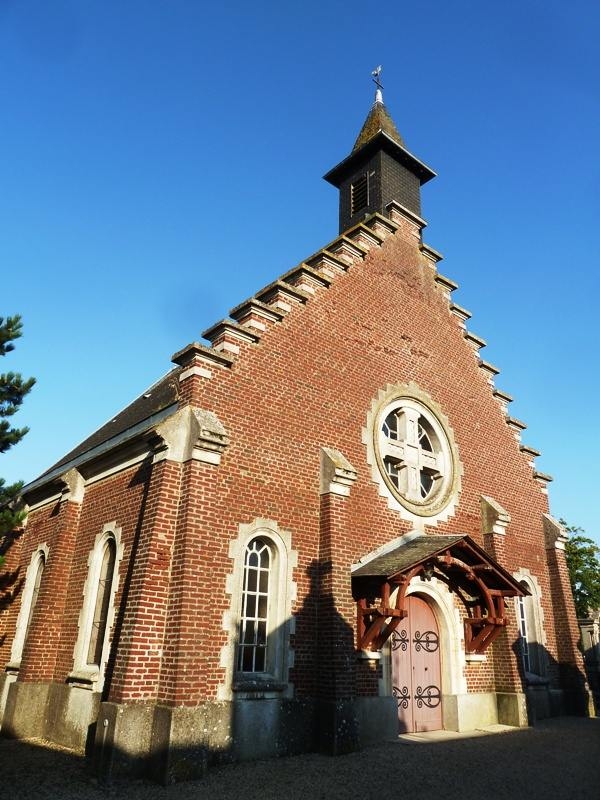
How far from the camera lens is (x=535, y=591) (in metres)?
15.9

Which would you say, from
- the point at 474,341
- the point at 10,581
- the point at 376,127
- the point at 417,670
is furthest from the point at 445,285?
the point at 10,581

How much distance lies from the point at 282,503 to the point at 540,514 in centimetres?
982

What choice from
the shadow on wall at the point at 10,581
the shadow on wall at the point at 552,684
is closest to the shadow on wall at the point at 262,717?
the shadow on wall at the point at 10,581

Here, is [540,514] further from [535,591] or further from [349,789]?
[349,789]

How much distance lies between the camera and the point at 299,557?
1078 centimetres

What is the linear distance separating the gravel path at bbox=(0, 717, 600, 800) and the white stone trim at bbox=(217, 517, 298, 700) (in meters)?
1.22

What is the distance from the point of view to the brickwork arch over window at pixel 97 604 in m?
10.8

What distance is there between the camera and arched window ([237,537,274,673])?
9.85 meters

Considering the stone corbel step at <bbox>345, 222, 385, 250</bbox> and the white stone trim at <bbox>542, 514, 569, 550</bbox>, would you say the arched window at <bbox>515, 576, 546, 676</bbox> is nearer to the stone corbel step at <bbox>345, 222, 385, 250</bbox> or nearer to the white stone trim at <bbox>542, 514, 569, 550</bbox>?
the white stone trim at <bbox>542, 514, 569, 550</bbox>

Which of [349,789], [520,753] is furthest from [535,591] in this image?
[349,789]

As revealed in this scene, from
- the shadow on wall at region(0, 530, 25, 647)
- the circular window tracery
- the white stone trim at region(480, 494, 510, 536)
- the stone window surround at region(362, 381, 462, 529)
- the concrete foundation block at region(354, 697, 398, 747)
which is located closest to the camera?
the concrete foundation block at region(354, 697, 398, 747)

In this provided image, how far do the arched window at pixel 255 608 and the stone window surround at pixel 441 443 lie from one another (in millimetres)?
3340

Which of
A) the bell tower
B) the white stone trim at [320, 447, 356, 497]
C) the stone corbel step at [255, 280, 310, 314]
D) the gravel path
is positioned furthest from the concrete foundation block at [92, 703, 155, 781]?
the bell tower

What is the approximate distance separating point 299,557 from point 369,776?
11.8ft
